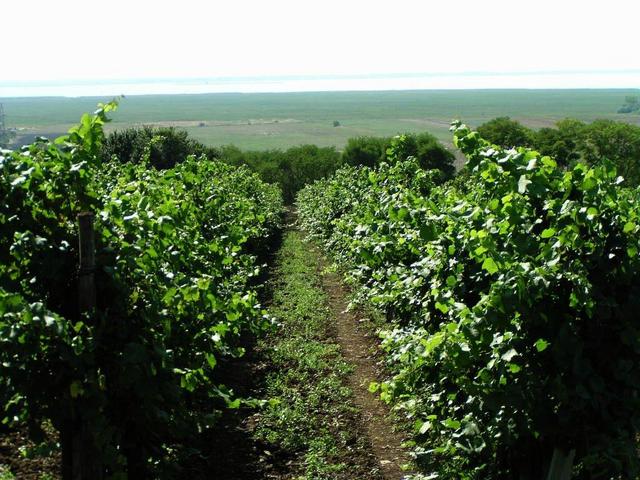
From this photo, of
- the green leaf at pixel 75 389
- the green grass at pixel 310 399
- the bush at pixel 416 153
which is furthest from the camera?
the bush at pixel 416 153

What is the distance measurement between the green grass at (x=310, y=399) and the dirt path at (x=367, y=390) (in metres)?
0.15

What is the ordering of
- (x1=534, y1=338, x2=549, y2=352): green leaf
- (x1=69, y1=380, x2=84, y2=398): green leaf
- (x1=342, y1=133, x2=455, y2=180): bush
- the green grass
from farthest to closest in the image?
(x1=342, y1=133, x2=455, y2=180): bush < the green grass < (x1=534, y1=338, x2=549, y2=352): green leaf < (x1=69, y1=380, x2=84, y2=398): green leaf

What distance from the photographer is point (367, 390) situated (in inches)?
360

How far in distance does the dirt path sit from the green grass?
0.15m

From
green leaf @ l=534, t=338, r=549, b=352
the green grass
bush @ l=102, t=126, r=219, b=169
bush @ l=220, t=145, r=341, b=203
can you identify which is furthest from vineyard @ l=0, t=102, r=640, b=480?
bush @ l=220, t=145, r=341, b=203

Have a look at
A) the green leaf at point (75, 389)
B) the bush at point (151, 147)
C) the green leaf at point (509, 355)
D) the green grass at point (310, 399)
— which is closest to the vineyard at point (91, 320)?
the green leaf at point (75, 389)

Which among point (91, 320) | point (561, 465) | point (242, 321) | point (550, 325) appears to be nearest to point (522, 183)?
point (550, 325)

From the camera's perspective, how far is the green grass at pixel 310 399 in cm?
699

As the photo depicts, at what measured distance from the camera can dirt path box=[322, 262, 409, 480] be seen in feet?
23.0

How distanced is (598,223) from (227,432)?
4938mm

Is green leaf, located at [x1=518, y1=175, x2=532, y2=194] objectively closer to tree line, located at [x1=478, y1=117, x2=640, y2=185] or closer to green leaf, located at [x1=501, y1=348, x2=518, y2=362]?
green leaf, located at [x1=501, y1=348, x2=518, y2=362]

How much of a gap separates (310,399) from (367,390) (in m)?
0.88

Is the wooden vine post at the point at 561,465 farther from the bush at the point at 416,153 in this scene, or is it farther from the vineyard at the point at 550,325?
the bush at the point at 416,153

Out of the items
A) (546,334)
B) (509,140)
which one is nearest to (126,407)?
(546,334)
